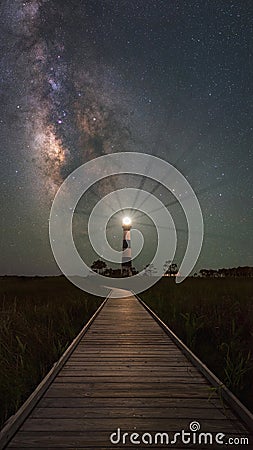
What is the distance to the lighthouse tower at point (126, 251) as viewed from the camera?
46.8 meters

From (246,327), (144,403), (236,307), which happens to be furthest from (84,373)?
(236,307)

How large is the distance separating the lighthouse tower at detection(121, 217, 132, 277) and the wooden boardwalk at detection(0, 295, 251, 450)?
40.4 m

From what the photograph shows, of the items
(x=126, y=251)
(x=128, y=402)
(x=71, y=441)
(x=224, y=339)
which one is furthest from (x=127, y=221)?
(x=71, y=441)

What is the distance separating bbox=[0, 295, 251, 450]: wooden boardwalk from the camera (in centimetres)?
307

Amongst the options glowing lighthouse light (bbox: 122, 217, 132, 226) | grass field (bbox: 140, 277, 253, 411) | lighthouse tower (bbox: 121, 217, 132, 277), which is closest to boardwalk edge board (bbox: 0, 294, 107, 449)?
grass field (bbox: 140, 277, 253, 411)

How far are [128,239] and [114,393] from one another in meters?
44.7

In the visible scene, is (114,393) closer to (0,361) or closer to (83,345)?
(0,361)

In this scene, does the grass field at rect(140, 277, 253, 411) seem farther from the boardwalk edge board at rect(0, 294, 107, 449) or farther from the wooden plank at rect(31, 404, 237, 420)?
the boardwalk edge board at rect(0, 294, 107, 449)

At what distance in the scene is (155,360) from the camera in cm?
579

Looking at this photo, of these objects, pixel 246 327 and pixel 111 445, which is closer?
pixel 111 445

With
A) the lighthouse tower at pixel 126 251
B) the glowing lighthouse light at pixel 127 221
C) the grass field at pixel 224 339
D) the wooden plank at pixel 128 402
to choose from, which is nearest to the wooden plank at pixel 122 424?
the wooden plank at pixel 128 402

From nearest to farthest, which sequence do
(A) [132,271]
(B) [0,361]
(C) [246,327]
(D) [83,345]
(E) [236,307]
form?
1. (B) [0,361]
2. (D) [83,345]
3. (C) [246,327]
4. (E) [236,307]
5. (A) [132,271]

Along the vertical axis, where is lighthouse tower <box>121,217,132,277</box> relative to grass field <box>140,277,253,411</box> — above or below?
above

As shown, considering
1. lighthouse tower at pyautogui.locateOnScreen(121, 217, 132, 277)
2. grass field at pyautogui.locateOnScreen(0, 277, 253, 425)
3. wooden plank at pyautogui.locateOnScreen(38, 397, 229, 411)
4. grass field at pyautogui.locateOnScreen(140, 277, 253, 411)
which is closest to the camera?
wooden plank at pyautogui.locateOnScreen(38, 397, 229, 411)
